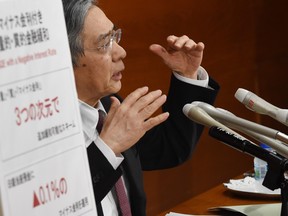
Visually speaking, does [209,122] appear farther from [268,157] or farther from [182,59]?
[182,59]

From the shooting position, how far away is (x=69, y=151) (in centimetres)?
136

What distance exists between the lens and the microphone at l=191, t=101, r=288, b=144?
58.5 inches

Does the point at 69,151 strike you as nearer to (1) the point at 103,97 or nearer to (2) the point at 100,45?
(2) the point at 100,45

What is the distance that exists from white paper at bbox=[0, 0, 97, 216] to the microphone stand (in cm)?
35

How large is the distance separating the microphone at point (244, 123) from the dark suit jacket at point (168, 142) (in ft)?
2.67

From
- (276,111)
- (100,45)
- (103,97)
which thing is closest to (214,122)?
(276,111)

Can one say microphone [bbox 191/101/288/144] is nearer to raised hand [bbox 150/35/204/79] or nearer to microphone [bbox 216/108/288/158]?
microphone [bbox 216/108/288/158]

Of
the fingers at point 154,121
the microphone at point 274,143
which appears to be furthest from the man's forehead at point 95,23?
the microphone at point 274,143

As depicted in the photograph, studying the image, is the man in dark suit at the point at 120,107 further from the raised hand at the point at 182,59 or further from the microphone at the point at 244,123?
the microphone at the point at 244,123

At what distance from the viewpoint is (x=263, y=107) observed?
62.5 inches

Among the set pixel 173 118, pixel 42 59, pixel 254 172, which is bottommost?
pixel 254 172

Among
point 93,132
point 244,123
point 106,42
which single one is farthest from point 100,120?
point 244,123

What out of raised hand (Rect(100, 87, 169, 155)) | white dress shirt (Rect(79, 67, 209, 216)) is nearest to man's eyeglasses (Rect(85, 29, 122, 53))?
white dress shirt (Rect(79, 67, 209, 216))

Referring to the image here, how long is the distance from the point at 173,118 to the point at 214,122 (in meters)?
1.01
